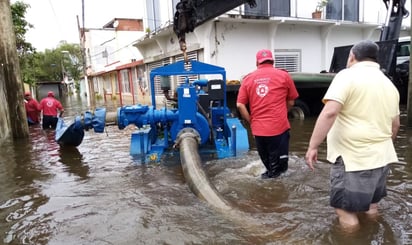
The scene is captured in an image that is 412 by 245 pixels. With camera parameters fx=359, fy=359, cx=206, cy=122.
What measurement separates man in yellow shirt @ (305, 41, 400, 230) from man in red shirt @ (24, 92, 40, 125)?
12104mm

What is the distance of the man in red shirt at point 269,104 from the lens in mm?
4445

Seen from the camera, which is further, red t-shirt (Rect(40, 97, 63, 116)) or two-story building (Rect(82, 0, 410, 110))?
two-story building (Rect(82, 0, 410, 110))

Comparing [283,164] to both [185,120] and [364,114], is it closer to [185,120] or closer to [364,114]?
[185,120]

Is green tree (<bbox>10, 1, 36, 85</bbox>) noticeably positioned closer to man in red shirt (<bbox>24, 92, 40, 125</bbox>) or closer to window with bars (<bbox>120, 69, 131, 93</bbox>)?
man in red shirt (<bbox>24, 92, 40, 125</bbox>)

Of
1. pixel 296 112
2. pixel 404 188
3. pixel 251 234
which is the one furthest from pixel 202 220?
pixel 296 112

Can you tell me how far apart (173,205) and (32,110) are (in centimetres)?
1072

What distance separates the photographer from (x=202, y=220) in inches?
140

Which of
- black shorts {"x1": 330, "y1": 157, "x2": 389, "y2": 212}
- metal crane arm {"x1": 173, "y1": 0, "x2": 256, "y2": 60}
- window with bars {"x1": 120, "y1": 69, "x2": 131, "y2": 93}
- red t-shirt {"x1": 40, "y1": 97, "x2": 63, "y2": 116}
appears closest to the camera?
black shorts {"x1": 330, "y1": 157, "x2": 389, "y2": 212}

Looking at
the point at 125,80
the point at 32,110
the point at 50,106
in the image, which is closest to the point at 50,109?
the point at 50,106

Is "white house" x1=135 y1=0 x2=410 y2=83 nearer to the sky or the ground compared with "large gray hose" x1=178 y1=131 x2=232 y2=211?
nearer to the sky

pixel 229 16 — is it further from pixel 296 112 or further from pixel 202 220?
pixel 202 220

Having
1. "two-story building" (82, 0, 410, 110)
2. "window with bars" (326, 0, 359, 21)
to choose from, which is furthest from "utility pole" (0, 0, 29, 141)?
"window with bars" (326, 0, 359, 21)

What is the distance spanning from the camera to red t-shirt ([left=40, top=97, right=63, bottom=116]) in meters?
11.5

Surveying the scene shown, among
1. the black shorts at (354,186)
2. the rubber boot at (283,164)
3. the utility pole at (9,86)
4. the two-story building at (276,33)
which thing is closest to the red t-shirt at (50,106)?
the utility pole at (9,86)
